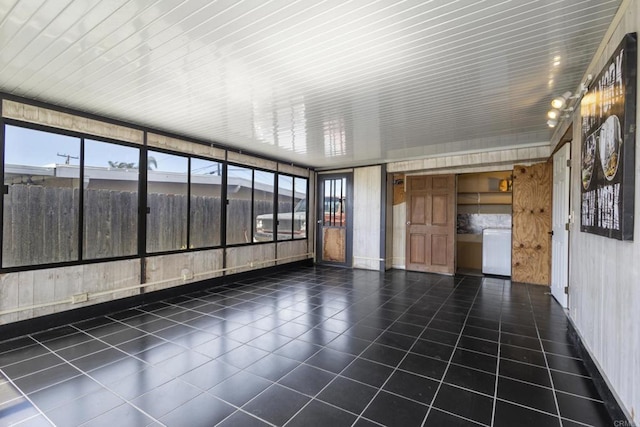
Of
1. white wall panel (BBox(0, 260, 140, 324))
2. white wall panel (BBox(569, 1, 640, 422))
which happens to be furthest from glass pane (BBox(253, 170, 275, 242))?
white wall panel (BBox(569, 1, 640, 422))

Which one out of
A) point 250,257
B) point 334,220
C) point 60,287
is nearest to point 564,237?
point 334,220

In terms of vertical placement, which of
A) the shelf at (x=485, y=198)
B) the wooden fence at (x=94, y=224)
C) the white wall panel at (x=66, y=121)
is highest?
the white wall panel at (x=66, y=121)

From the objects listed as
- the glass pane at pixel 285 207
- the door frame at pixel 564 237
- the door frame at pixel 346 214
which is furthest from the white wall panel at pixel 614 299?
the glass pane at pixel 285 207

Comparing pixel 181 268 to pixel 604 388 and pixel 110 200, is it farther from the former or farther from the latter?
pixel 604 388

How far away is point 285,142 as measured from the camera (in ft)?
17.1

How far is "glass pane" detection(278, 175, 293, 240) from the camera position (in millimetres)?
6910

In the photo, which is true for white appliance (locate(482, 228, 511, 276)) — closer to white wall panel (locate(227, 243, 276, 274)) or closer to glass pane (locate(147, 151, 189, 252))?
white wall panel (locate(227, 243, 276, 274))

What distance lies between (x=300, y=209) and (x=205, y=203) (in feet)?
8.94

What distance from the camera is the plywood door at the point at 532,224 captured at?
5457 millimetres

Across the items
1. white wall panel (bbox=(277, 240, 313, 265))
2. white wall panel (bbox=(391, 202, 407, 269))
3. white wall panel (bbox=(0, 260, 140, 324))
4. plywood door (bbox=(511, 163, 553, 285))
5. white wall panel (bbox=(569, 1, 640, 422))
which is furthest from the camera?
white wall panel (bbox=(391, 202, 407, 269))

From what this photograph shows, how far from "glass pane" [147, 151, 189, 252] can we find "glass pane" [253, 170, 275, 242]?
63.0 inches

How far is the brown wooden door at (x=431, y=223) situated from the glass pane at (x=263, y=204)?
10.3 ft

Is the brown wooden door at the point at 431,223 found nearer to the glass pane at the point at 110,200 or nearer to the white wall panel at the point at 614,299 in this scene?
the white wall panel at the point at 614,299

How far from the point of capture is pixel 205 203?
525 cm
